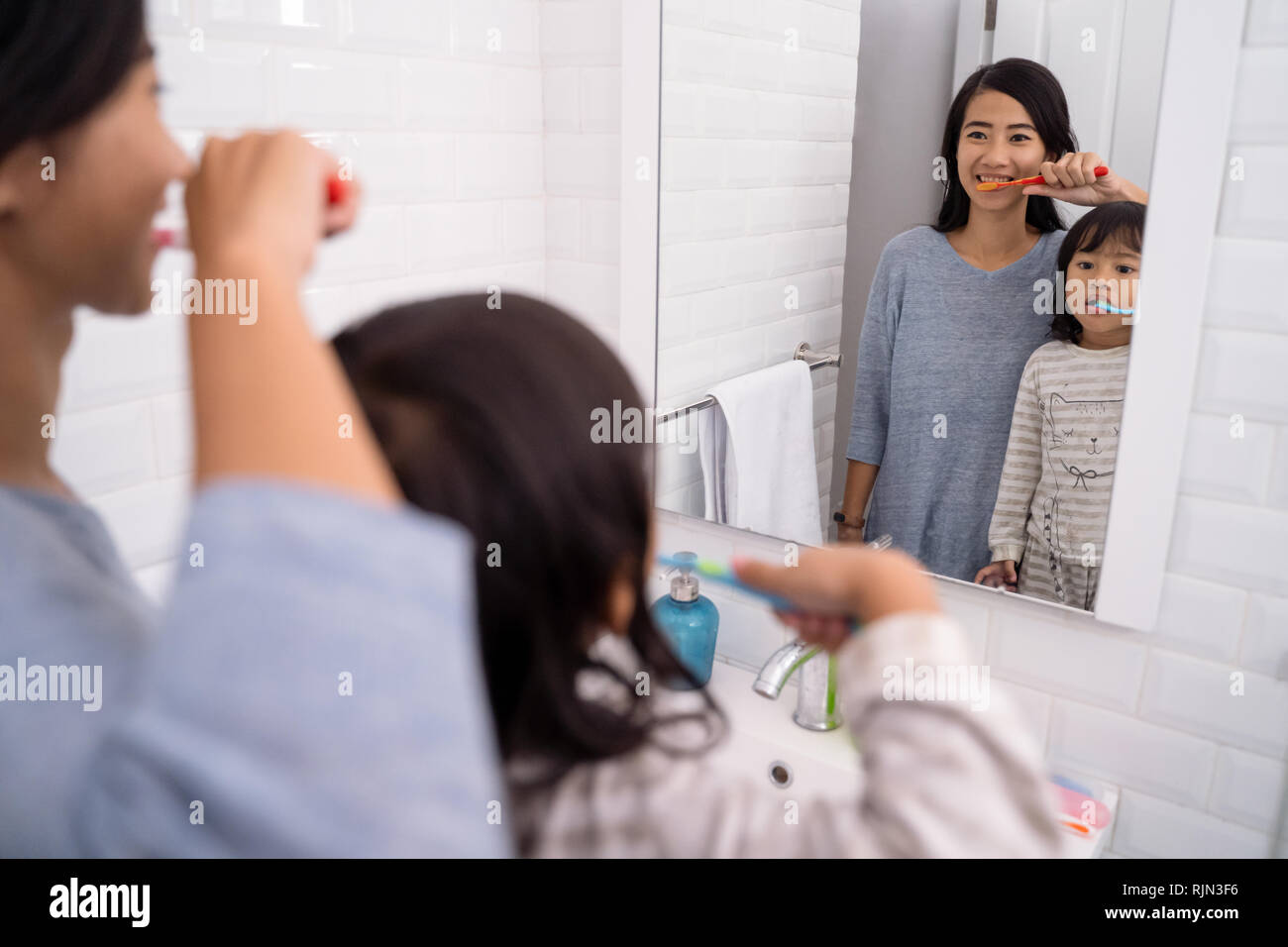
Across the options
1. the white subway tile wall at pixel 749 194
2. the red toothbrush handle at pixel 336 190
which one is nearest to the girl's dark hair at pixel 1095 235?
the white subway tile wall at pixel 749 194

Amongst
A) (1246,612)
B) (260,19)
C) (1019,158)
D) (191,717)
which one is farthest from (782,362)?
(191,717)

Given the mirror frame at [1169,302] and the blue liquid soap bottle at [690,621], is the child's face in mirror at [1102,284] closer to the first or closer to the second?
the mirror frame at [1169,302]

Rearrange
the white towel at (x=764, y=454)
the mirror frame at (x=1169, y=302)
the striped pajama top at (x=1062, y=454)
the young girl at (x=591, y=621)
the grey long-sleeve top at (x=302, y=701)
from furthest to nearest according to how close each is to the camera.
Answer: the white towel at (x=764, y=454)
the striped pajama top at (x=1062, y=454)
the mirror frame at (x=1169, y=302)
the young girl at (x=591, y=621)
the grey long-sleeve top at (x=302, y=701)

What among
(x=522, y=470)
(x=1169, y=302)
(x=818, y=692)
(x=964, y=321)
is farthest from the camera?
(x=818, y=692)

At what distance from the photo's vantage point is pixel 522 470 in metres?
0.44

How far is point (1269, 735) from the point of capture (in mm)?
912

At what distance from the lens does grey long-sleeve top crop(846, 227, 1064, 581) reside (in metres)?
0.96

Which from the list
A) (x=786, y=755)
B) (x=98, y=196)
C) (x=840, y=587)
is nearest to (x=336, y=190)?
(x=98, y=196)

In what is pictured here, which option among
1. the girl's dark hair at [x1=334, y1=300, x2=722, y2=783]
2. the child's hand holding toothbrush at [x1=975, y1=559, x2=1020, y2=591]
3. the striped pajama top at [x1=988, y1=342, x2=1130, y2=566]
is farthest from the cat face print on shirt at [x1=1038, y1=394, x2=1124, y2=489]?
the girl's dark hair at [x1=334, y1=300, x2=722, y2=783]

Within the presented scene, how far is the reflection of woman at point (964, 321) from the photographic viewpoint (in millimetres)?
912

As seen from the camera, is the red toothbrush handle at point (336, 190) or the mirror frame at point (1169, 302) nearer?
the red toothbrush handle at point (336, 190)

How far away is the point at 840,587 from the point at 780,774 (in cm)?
62

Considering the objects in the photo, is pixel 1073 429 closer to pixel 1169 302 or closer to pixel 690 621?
pixel 1169 302

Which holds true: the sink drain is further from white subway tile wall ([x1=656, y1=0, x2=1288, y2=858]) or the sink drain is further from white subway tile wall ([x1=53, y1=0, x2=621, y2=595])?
white subway tile wall ([x1=53, y1=0, x2=621, y2=595])
